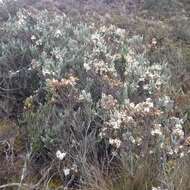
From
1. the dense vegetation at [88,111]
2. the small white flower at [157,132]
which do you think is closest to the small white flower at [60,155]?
the dense vegetation at [88,111]

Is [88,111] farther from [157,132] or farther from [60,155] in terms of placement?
[157,132]

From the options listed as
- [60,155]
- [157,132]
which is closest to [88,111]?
[60,155]

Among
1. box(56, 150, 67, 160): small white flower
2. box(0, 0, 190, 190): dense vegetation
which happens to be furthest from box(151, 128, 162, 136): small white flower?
box(56, 150, 67, 160): small white flower

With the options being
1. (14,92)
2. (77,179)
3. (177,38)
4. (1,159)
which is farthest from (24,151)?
(177,38)

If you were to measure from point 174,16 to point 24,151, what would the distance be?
573 centimetres

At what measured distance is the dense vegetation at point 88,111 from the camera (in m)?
3.20

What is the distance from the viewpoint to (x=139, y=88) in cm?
466

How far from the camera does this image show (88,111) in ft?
12.2

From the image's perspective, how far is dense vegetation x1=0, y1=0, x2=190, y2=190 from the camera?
3.20m

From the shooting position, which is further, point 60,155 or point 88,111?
point 88,111

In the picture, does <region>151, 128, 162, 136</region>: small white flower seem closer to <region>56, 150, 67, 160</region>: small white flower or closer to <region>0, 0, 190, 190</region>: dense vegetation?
<region>0, 0, 190, 190</region>: dense vegetation

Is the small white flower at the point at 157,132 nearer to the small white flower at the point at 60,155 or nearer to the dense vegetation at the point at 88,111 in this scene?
the dense vegetation at the point at 88,111

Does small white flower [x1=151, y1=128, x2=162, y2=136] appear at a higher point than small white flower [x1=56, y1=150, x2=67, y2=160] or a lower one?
higher

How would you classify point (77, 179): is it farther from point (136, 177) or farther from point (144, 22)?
point (144, 22)
